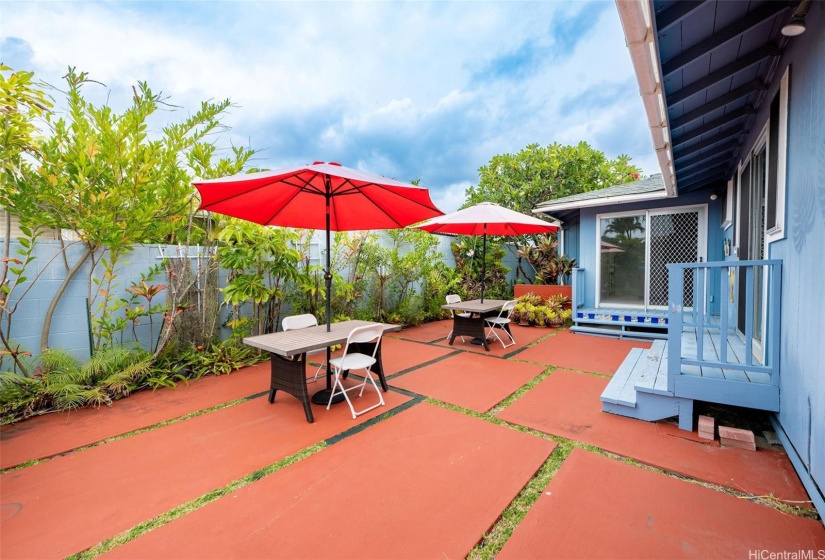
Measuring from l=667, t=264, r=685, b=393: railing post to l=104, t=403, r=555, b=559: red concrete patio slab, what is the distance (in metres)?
1.28

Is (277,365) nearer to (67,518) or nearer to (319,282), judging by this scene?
(67,518)

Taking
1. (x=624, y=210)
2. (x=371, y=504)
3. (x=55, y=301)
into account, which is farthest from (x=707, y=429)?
(x=55, y=301)

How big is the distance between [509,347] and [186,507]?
5.19m

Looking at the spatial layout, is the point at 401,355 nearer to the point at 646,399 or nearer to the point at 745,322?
the point at 646,399

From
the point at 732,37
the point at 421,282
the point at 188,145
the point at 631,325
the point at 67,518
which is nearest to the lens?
the point at 67,518

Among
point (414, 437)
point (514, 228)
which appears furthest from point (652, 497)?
point (514, 228)

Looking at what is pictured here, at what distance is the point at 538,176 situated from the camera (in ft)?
39.4

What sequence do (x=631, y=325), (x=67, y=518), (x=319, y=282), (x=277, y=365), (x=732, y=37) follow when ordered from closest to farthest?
(x=67, y=518)
(x=732, y=37)
(x=277, y=365)
(x=319, y=282)
(x=631, y=325)

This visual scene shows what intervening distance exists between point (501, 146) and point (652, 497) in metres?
13.7

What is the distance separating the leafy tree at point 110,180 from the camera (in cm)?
383

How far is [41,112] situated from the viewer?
3752 millimetres

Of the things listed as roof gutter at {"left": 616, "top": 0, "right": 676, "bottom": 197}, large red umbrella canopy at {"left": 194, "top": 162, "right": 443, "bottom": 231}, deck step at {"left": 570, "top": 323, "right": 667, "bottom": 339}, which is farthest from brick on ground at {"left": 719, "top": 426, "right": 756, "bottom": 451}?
deck step at {"left": 570, "top": 323, "right": 667, "bottom": 339}

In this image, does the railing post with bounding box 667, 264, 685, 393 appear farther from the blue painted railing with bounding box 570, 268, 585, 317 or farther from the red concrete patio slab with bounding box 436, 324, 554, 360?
the blue painted railing with bounding box 570, 268, 585, 317

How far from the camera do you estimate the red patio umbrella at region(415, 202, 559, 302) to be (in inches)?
233
